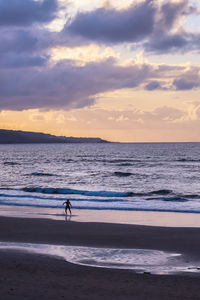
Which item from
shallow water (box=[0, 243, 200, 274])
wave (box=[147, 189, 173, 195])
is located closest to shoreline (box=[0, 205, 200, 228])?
shallow water (box=[0, 243, 200, 274])

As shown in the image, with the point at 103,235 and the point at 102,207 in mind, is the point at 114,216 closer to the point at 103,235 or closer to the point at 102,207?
the point at 102,207

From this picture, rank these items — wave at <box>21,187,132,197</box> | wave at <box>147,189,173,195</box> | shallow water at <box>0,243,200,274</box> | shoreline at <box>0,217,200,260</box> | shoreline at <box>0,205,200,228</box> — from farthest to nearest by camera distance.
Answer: wave at <box>147,189,173,195</box>, wave at <box>21,187,132,197</box>, shoreline at <box>0,205,200,228</box>, shoreline at <box>0,217,200,260</box>, shallow water at <box>0,243,200,274</box>

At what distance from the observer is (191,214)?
1048 inches

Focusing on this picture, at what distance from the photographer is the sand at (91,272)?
1012cm

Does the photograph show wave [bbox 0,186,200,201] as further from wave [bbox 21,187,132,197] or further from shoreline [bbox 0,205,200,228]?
shoreline [bbox 0,205,200,228]

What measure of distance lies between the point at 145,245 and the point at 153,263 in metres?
3.10

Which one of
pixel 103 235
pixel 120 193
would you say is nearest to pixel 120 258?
pixel 103 235

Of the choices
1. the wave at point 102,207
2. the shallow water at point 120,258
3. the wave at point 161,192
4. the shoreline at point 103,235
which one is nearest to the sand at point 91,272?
the shoreline at point 103,235

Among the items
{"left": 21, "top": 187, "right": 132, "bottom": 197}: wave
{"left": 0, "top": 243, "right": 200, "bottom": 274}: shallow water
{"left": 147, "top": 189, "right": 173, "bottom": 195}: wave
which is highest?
{"left": 0, "top": 243, "right": 200, "bottom": 274}: shallow water

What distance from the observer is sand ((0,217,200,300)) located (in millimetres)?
10117

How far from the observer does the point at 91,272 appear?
12367mm

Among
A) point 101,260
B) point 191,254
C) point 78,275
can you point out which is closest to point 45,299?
point 78,275

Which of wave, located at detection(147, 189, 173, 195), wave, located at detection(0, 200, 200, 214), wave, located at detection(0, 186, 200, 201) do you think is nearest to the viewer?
wave, located at detection(0, 200, 200, 214)

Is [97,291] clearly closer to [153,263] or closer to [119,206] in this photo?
[153,263]
